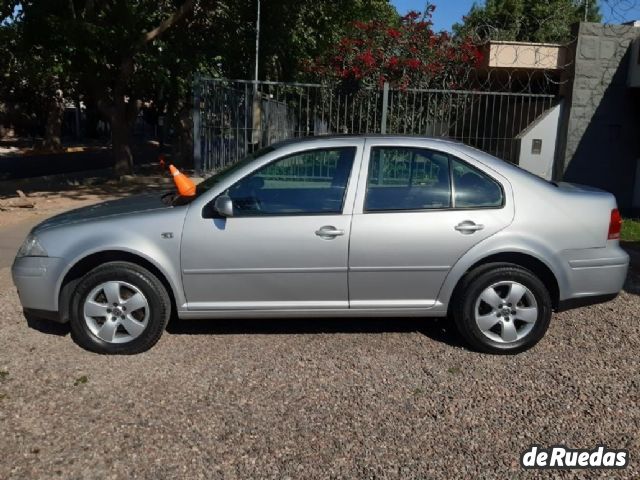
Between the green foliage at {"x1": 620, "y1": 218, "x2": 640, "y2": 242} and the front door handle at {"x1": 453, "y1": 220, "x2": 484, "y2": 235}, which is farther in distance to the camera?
the green foliage at {"x1": 620, "y1": 218, "x2": 640, "y2": 242}

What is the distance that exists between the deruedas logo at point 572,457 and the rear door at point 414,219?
1.50 meters

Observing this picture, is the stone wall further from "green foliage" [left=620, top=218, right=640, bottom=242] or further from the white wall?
"green foliage" [left=620, top=218, right=640, bottom=242]

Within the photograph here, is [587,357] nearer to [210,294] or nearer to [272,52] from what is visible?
[210,294]

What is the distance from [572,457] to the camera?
331cm

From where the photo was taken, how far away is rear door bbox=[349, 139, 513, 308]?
4.47 metres

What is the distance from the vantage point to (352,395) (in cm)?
398

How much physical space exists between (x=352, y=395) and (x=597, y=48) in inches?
345

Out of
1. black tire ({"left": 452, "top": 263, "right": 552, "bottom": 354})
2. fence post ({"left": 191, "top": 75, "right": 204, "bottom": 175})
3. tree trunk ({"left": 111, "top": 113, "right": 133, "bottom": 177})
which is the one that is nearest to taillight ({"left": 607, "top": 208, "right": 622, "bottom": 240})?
black tire ({"left": 452, "top": 263, "right": 552, "bottom": 354})

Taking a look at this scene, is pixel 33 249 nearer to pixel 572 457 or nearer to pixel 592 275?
pixel 572 457

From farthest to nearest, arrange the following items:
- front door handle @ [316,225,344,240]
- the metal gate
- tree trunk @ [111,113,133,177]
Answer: tree trunk @ [111,113,133,177], the metal gate, front door handle @ [316,225,344,240]

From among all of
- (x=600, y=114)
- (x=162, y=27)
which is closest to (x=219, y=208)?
(x=600, y=114)

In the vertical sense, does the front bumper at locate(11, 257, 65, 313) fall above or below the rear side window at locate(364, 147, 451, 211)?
below

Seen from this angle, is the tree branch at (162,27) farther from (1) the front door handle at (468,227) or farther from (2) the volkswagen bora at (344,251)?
(1) the front door handle at (468,227)

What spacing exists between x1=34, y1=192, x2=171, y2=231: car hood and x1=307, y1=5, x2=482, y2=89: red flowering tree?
6387 mm
